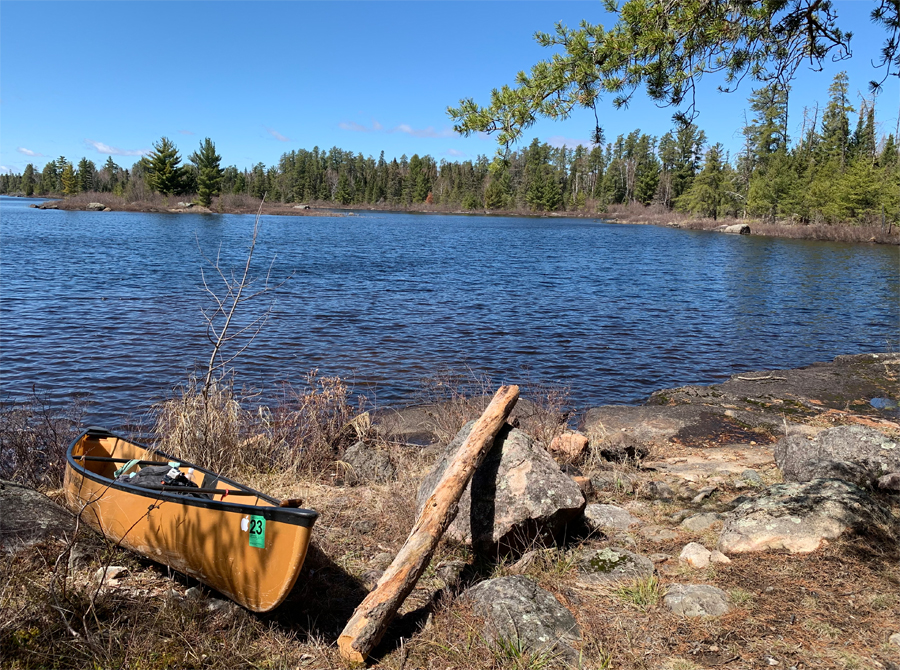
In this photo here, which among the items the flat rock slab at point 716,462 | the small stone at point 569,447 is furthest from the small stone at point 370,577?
the flat rock slab at point 716,462

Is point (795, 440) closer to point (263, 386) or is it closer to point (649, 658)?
point (649, 658)

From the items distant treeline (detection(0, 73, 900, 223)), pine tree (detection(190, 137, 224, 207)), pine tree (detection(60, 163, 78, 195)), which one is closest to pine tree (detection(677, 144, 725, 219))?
distant treeline (detection(0, 73, 900, 223))

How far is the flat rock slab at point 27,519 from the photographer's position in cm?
454

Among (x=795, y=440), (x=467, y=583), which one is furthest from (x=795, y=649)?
(x=795, y=440)

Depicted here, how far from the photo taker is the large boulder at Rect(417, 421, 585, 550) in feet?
16.9

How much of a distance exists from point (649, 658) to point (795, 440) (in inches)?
180

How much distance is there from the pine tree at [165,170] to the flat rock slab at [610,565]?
96146mm

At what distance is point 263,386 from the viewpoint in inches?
476

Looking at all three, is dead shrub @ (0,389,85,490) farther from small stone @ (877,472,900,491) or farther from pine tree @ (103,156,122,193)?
pine tree @ (103,156,122,193)

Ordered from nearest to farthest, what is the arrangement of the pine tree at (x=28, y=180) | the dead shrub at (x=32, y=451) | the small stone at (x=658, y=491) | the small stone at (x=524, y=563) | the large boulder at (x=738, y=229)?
the small stone at (x=524, y=563)
the small stone at (x=658, y=491)
the dead shrub at (x=32, y=451)
the large boulder at (x=738, y=229)
the pine tree at (x=28, y=180)

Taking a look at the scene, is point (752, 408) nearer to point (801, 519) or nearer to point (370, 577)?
point (801, 519)

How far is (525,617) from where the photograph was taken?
412cm

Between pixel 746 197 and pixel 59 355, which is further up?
pixel 746 197

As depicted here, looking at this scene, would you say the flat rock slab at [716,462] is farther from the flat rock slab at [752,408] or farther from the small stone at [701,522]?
the small stone at [701,522]
